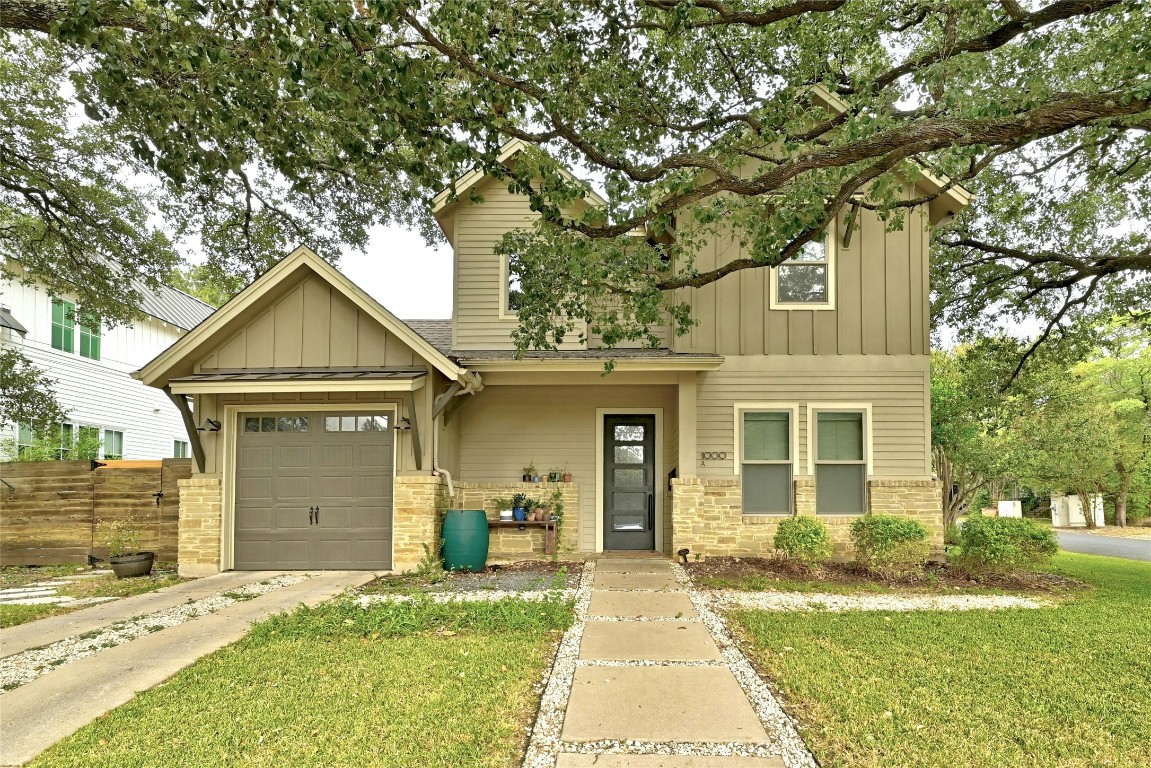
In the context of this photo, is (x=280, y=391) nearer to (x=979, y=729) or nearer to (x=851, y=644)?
(x=851, y=644)

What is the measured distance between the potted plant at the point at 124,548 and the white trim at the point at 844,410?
9.65 metres

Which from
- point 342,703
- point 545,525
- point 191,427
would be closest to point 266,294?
point 191,427

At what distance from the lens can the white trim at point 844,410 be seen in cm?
984

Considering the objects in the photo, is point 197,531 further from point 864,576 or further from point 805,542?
point 864,576

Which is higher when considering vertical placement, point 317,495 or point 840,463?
point 840,463

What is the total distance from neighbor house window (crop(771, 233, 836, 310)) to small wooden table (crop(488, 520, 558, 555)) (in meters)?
4.86

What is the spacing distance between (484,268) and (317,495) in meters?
4.48

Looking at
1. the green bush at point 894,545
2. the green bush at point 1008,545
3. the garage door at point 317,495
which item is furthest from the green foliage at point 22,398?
the green bush at point 1008,545

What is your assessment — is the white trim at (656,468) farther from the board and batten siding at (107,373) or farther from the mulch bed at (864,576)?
the board and batten siding at (107,373)

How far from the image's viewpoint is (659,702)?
155 inches

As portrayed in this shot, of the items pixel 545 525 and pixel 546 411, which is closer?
pixel 545 525

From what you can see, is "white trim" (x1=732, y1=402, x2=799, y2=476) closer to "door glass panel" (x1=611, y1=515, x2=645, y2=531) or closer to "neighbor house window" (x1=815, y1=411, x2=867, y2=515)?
"neighbor house window" (x1=815, y1=411, x2=867, y2=515)

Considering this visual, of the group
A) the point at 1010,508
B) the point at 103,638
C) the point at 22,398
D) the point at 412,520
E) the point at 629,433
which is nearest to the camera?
the point at 103,638

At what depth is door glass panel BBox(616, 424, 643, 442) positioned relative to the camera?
11.1 meters
